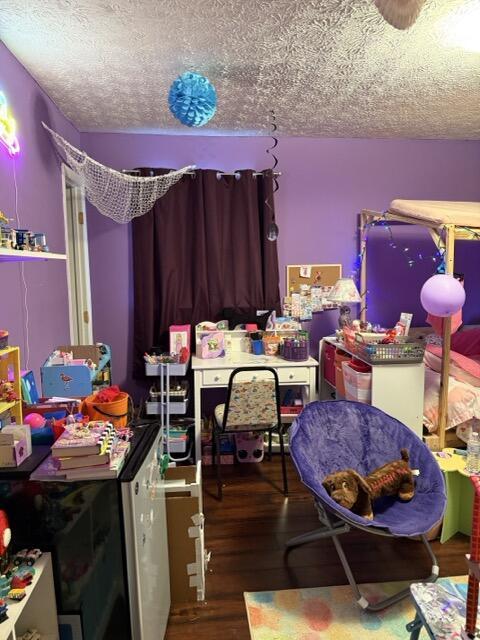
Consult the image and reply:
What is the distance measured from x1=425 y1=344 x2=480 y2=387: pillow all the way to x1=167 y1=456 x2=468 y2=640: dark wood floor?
37.7 inches

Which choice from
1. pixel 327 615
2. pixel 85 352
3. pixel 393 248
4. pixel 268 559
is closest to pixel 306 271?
pixel 393 248

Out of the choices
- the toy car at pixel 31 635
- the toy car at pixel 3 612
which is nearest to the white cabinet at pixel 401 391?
the toy car at pixel 31 635

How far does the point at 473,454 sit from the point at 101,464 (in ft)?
6.39

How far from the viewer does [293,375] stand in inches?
129

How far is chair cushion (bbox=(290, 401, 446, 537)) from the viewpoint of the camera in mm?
2064

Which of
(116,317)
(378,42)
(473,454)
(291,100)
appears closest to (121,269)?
(116,317)

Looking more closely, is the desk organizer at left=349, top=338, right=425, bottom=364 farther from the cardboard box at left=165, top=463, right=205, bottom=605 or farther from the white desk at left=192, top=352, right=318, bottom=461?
the cardboard box at left=165, top=463, right=205, bottom=605

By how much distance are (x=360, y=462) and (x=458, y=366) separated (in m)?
1.08

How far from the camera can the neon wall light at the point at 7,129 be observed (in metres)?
1.99

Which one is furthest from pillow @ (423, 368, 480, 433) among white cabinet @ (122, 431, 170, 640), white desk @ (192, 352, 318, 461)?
white cabinet @ (122, 431, 170, 640)

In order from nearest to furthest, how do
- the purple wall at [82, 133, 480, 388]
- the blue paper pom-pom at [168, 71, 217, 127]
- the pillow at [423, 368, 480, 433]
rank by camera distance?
the blue paper pom-pom at [168, 71, 217, 127] → the pillow at [423, 368, 480, 433] → the purple wall at [82, 133, 480, 388]

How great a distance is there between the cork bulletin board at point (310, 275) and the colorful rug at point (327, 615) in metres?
2.31

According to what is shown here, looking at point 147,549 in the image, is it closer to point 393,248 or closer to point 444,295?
point 444,295

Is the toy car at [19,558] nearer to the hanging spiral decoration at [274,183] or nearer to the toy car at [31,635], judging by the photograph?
the toy car at [31,635]
